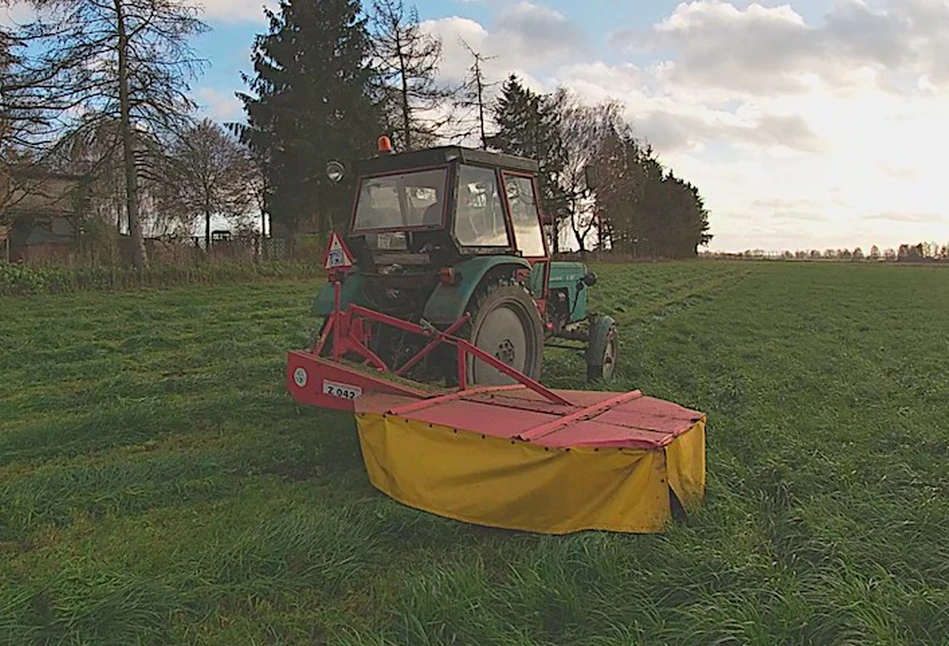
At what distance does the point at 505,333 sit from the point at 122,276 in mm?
15028

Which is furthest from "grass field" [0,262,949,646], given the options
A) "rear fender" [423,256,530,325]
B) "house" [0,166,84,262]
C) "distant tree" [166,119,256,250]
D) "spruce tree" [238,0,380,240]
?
"distant tree" [166,119,256,250]

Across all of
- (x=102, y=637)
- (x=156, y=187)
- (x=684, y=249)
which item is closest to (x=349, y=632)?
(x=102, y=637)

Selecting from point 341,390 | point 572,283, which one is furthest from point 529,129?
point 341,390

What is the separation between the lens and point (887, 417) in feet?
20.1

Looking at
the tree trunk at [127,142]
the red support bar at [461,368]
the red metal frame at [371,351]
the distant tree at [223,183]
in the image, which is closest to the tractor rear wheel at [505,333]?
the red metal frame at [371,351]

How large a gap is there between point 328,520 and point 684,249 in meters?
59.3

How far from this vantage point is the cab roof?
595cm

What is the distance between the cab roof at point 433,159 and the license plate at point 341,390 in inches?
77.9

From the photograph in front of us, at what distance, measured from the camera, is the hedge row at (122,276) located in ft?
54.1

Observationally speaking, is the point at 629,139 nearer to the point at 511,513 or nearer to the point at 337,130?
the point at 337,130

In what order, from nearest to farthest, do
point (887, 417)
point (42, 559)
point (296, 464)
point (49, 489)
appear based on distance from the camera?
1. point (42, 559)
2. point (49, 489)
3. point (296, 464)
4. point (887, 417)

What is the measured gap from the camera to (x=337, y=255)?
5.90m

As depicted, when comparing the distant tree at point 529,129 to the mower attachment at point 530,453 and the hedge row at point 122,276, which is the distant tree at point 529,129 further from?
the mower attachment at point 530,453

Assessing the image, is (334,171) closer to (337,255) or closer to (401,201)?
(401,201)
